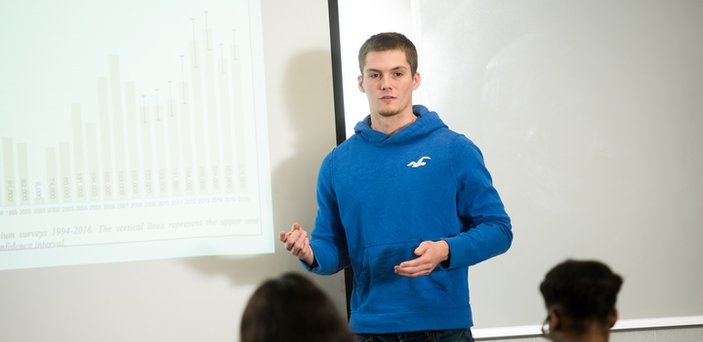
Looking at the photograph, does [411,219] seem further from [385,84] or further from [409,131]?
[385,84]

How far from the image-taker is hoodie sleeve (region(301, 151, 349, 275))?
8.46 feet

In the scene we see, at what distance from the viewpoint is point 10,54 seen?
2.91 m

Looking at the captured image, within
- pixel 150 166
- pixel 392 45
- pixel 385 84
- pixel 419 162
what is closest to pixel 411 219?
pixel 419 162

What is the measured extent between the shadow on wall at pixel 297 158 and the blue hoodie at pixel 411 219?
0.98ft

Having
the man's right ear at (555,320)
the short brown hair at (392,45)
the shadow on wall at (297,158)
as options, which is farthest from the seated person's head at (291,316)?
the shadow on wall at (297,158)

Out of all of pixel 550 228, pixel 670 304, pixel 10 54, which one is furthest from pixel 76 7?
pixel 670 304

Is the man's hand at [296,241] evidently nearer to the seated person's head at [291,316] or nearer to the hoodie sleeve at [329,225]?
the hoodie sleeve at [329,225]

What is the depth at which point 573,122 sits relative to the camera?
2914 mm

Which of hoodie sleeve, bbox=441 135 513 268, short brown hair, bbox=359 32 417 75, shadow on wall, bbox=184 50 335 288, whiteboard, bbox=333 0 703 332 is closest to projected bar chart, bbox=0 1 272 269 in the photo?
shadow on wall, bbox=184 50 335 288

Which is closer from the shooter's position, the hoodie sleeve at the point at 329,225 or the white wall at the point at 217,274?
the hoodie sleeve at the point at 329,225

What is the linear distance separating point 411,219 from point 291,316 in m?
1.33

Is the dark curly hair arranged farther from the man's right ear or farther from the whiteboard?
the whiteboard

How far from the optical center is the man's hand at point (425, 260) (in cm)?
213

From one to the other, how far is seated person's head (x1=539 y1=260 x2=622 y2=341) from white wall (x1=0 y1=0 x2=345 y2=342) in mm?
1304
